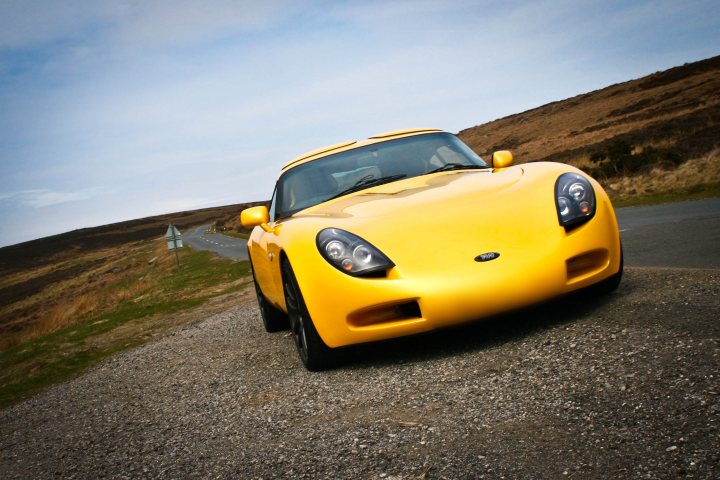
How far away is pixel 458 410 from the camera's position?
3076 mm

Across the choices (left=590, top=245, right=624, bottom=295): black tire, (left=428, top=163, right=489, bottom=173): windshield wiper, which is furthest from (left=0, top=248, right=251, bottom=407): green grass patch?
(left=590, top=245, right=624, bottom=295): black tire

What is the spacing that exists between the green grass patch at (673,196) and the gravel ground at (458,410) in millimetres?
9507

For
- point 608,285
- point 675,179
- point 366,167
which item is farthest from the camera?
point 675,179

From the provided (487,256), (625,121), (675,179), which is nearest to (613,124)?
(625,121)

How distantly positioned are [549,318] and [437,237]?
1055mm

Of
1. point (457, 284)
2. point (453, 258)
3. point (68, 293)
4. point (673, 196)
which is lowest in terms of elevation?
point (68, 293)

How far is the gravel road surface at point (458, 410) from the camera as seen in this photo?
7.90ft

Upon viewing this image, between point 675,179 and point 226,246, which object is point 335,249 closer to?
point 675,179

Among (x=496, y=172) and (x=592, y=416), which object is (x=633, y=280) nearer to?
(x=496, y=172)

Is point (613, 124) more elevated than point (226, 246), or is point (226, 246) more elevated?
point (613, 124)

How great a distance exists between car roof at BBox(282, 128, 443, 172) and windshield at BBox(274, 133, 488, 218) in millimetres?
102

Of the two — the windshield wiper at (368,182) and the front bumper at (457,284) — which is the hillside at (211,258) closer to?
the windshield wiper at (368,182)

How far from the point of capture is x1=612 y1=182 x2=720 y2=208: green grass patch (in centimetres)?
1384

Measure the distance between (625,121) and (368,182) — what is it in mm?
44434
